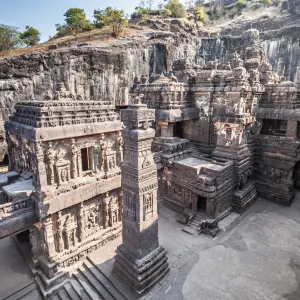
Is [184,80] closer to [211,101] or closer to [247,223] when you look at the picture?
[211,101]

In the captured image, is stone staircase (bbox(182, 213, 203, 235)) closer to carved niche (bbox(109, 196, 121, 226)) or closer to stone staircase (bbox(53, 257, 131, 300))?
carved niche (bbox(109, 196, 121, 226))

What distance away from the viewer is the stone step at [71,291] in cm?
820

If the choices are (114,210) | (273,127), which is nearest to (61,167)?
(114,210)

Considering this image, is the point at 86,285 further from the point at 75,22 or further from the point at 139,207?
the point at 75,22

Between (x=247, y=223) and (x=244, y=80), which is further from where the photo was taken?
(x=244, y=80)

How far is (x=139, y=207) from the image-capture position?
7.52 meters

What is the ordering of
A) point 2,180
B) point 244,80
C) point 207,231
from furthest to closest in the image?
1. point 244,80
2. point 207,231
3. point 2,180

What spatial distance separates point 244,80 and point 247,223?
28.2 ft

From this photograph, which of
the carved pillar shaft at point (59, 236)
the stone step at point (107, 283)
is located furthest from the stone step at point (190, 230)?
the carved pillar shaft at point (59, 236)

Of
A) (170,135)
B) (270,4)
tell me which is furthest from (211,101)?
(270,4)

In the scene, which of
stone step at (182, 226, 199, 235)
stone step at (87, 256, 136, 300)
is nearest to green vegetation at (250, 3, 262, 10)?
stone step at (182, 226, 199, 235)

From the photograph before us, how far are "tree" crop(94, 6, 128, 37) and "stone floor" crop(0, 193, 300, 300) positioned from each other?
3098 centimetres

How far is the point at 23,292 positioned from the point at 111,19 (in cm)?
3789

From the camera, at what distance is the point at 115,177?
10680 mm
